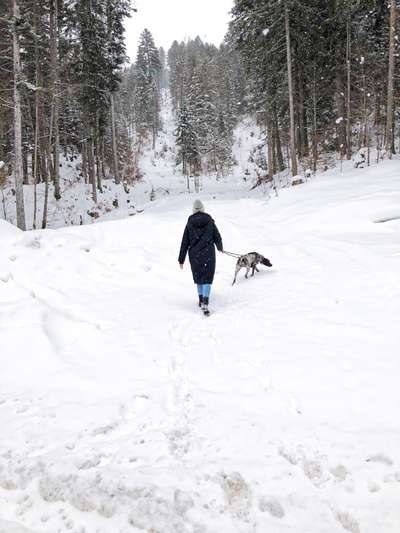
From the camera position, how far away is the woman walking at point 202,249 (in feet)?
22.2

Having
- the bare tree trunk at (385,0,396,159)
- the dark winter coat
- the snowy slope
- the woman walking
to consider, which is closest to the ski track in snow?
the snowy slope

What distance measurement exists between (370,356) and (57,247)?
8.28 metres

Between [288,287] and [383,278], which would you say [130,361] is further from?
[383,278]

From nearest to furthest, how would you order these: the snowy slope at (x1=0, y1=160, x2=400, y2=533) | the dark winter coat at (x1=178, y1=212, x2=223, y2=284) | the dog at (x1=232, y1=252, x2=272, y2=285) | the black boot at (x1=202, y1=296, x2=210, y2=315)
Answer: the snowy slope at (x1=0, y1=160, x2=400, y2=533) → the black boot at (x1=202, y1=296, x2=210, y2=315) → the dark winter coat at (x1=178, y1=212, x2=223, y2=284) → the dog at (x1=232, y1=252, x2=272, y2=285)

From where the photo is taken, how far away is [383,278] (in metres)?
6.16

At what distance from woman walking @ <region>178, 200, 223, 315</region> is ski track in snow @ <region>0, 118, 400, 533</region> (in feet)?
1.66

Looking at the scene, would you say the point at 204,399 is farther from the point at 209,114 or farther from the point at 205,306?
A: the point at 209,114

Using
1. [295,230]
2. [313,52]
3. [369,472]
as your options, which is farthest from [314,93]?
[369,472]

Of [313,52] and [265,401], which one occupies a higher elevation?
[313,52]

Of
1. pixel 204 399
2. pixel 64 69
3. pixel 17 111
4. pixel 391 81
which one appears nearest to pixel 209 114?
pixel 64 69

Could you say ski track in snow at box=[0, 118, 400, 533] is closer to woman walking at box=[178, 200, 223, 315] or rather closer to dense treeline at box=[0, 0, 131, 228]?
woman walking at box=[178, 200, 223, 315]

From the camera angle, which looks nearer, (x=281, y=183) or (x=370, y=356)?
(x=370, y=356)

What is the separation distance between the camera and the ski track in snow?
228 centimetres

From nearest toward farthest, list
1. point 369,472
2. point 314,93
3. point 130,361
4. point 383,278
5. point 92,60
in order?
point 369,472, point 130,361, point 383,278, point 314,93, point 92,60
